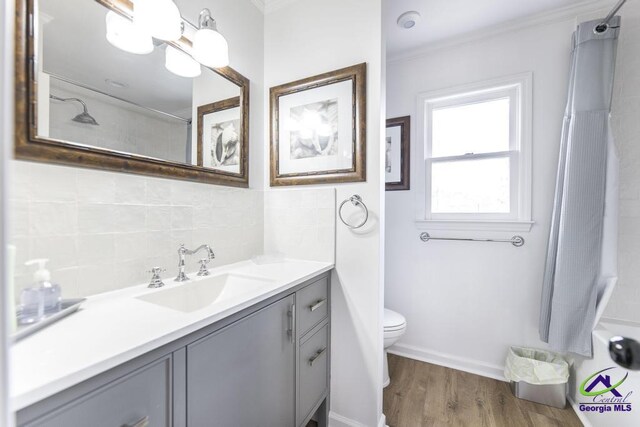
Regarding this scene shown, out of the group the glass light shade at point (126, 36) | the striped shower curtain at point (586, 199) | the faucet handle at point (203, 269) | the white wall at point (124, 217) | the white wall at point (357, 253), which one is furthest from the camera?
the striped shower curtain at point (586, 199)

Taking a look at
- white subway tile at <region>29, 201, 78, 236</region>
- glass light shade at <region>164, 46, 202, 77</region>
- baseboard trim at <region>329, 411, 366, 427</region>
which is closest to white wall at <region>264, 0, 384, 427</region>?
baseboard trim at <region>329, 411, 366, 427</region>

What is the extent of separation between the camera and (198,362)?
73cm

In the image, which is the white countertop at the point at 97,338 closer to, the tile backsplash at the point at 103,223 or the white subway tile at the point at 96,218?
the tile backsplash at the point at 103,223

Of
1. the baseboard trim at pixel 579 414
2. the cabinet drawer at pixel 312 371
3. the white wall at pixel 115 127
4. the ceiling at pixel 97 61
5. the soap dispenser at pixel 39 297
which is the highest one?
the ceiling at pixel 97 61

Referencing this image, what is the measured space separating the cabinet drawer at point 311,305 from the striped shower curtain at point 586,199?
145 cm

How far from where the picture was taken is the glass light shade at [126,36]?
3.20 ft

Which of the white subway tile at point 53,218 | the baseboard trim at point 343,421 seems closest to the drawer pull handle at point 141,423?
the white subway tile at point 53,218

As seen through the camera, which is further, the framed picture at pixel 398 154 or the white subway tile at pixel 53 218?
the framed picture at pixel 398 154

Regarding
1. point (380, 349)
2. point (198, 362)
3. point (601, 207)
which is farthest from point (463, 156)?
Answer: point (198, 362)

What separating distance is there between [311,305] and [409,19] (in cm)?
202

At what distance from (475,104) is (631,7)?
90 centimetres

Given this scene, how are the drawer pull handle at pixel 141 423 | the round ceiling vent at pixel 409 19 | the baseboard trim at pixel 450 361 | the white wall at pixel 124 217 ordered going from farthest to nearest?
1. the baseboard trim at pixel 450 361
2. the round ceiling vent at pixel 409 19
3. the white wall at pixel 124 217
4. the drawer pull handle at pixel 141 423

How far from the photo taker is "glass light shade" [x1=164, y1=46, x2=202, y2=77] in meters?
1.17

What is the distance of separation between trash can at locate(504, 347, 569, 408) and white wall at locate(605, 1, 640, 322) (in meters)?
0.46
